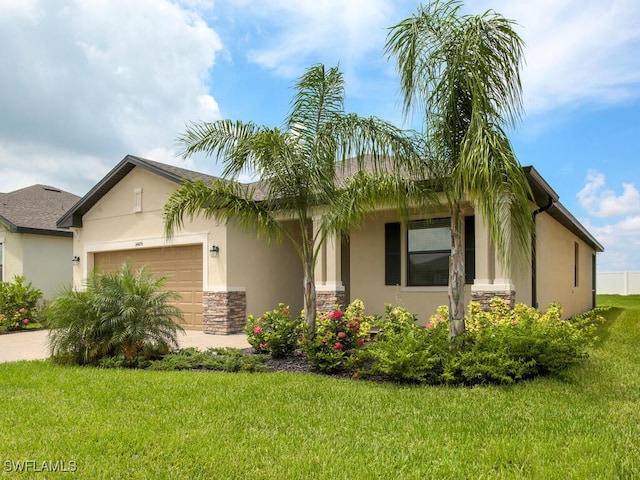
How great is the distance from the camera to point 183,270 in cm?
1341

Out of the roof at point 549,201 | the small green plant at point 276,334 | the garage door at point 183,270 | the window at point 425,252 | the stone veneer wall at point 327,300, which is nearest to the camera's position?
the small green plant at point 276,334

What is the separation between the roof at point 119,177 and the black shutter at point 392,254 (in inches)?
214

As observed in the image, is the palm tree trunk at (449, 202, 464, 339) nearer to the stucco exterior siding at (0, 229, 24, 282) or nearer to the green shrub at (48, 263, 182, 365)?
the green shrub at (48, 263, 182, 365)

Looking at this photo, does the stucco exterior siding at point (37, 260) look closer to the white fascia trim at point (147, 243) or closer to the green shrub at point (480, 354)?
the white fascia trim at point (147, 243)

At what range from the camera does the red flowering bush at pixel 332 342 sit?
267 inches

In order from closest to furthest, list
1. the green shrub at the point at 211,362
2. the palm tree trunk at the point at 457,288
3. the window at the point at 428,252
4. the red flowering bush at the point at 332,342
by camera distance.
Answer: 1. the palm tree trunk at the point at 457,288
2. the red flowering bush at the point at 332,342
3. the green shrub at the point at 211,362
4. the window at the point at 428,252

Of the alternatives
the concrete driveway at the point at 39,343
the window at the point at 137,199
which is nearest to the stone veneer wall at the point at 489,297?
the concrete driveway at the point at 39,343

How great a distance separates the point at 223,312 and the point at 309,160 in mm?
5802

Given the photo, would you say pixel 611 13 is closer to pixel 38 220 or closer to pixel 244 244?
pixel 244 244

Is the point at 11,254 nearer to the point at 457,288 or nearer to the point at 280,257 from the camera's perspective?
the point at 280,257

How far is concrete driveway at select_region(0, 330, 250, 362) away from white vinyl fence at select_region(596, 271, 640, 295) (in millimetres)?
27666

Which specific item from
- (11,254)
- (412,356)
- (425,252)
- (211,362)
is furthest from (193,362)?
(11,254)

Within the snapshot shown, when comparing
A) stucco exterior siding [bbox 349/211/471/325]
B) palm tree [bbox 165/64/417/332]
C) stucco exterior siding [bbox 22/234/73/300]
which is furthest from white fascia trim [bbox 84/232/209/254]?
palm tree [bbox 165/64/417/332]

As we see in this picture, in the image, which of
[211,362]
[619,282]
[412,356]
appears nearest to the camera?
[412,356]
